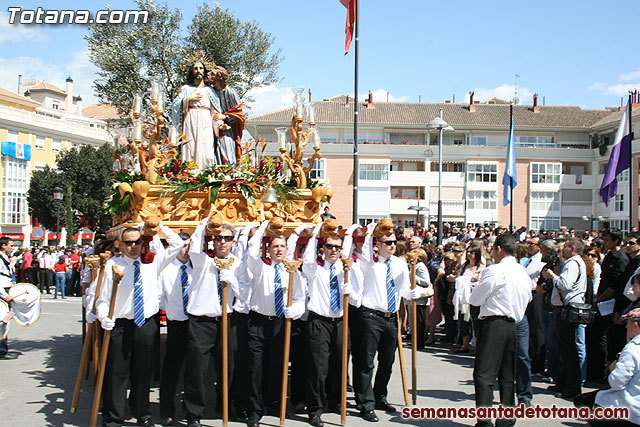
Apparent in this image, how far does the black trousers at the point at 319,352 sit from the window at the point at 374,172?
145 ft

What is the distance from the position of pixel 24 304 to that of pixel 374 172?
142 feet

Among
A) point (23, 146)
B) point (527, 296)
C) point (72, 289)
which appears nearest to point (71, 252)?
point (72, 289)

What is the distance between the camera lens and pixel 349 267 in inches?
274

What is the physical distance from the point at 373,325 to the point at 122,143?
205 inches

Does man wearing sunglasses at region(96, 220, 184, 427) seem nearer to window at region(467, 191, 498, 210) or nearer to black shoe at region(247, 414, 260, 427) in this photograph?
black shoe at region(247, 414, 260, 427)

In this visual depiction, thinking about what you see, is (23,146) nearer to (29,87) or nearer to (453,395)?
(29,87)

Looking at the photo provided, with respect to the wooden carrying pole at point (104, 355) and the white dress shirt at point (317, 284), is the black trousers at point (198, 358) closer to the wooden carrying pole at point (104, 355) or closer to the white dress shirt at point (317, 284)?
the wooden carrying pole at point (104, 355)

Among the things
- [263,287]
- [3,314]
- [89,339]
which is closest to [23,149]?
[3,314]

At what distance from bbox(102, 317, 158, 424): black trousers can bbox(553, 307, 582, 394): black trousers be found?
15.9 ft

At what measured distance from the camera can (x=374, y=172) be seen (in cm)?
5141

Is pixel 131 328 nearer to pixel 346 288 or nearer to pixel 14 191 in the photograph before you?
pixel 346 288

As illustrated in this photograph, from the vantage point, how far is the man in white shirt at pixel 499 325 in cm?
642

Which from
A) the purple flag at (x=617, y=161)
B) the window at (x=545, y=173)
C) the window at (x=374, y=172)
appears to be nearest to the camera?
the purple flag at (x=617, y=161)

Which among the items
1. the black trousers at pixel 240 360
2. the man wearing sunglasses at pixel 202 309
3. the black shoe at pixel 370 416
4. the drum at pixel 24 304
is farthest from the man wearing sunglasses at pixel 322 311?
the drum at pixel 24 304
